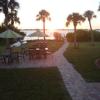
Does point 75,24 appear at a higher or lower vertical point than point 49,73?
higher

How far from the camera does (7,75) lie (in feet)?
48.3

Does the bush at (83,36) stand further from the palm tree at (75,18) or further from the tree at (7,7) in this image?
the tree at (7,7)

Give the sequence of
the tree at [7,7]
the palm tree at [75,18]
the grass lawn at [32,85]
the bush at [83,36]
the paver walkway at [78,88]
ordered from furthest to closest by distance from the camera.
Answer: the bush at [83,36] → the palm tree at [75,18] → the tree at [7,7] → the grass lawn at [32,85] → the paver walkway at [78,88]

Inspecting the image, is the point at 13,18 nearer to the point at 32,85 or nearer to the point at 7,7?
the point at 7,7

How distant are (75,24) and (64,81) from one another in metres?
29.7

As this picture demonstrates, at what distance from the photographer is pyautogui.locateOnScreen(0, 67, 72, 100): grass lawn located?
33.8ft

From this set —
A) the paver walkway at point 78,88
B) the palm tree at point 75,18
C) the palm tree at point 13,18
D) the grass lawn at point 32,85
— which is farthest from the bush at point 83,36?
the paver walkway at point 78,88

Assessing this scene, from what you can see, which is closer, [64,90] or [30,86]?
[64,90]

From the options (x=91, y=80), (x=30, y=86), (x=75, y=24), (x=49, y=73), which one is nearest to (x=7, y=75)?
(x=49, y=73)

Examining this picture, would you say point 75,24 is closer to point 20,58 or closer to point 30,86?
point 20,58

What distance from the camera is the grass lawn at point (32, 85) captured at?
1029 centimetres

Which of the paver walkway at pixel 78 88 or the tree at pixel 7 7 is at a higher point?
Answer: the tree at pixel 7 7

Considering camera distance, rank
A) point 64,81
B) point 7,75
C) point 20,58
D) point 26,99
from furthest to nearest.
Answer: point 20,58, point 7,75, point 64,81, point 26,99

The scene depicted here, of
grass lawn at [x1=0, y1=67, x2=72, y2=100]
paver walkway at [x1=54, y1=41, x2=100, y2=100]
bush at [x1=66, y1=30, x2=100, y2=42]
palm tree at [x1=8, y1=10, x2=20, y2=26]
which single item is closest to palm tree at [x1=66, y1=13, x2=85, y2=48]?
palm tree at [x1=8, y1=10, x2=20, y2=26]
